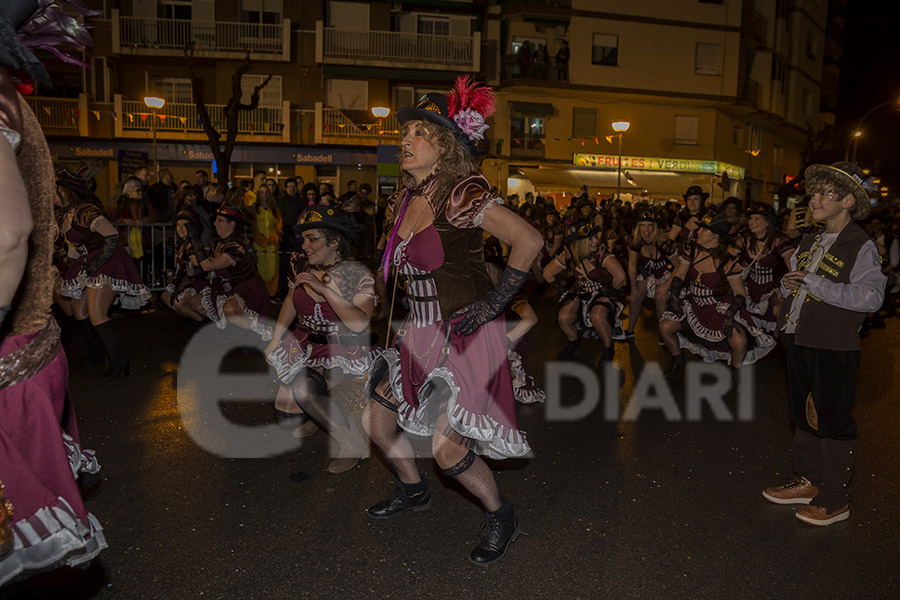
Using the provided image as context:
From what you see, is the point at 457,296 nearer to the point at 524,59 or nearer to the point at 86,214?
the point at 86,214

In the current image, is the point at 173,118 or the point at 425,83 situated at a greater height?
the point at 425,83

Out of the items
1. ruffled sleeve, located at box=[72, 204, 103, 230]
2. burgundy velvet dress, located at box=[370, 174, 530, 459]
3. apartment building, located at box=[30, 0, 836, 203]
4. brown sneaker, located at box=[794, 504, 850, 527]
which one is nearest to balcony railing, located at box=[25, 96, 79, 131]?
apartment building, located at box=[30, 0, 836, 203]

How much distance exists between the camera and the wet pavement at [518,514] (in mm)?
3326

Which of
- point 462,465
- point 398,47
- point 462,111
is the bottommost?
point 462,465

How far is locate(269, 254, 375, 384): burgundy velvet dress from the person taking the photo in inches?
179

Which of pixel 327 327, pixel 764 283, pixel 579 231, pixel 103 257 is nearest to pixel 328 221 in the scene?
pixel 327 327

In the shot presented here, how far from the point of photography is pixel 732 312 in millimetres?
7207

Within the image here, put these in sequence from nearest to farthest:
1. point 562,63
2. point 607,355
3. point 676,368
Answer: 1. point 676,368
2. point 607,355
3. point 562,63

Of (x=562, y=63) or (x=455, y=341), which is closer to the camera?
(x=455, y=341)

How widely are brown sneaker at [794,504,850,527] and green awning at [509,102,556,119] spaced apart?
26.3 metres

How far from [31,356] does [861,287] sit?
3929mm

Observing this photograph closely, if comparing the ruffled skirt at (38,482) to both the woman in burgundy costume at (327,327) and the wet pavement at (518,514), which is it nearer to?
the wet pavement at (518,514)

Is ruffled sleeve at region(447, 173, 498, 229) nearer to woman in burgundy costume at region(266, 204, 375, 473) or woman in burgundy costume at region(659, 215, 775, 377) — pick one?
woman in burgundy costume at region(266, 204, 375, 473)

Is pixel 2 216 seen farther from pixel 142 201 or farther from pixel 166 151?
pixel 166 151
